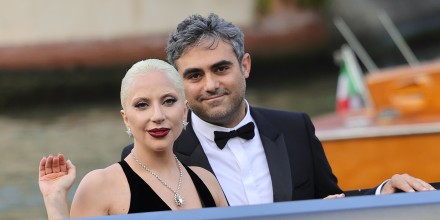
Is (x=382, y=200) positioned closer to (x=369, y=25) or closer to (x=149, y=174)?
(x=149, y=174)

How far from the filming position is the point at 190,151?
3.91 m

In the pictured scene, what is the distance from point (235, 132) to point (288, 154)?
0.21 m

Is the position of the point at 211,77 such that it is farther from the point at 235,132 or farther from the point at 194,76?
the point at 235,132

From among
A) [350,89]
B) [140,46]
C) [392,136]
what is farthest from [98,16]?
[392,136]

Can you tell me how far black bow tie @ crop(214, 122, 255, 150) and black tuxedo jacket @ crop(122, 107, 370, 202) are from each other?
6 centimetres

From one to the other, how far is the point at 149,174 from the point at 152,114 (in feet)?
0.59

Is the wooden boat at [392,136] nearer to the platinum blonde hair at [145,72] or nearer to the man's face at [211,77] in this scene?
the man's face at [211,77]

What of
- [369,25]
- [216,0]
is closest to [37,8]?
[216,0]

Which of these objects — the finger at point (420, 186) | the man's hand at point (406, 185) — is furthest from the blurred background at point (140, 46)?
the finger at point (420, 186)

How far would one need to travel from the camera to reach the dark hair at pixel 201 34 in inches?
148

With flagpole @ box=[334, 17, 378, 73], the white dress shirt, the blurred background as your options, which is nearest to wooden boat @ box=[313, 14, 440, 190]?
the white dress shirt

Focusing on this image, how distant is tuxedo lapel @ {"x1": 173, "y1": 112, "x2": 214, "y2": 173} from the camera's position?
3.88 m

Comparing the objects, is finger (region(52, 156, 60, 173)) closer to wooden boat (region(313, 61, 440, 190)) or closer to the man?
the man

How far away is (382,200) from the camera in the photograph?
294 centimetres
